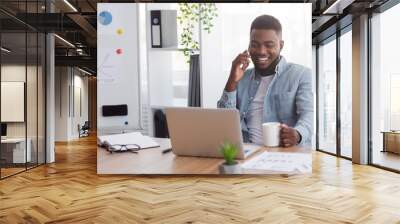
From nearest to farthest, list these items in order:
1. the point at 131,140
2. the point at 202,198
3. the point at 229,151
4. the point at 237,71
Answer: the point at 202,198 → the point at 229,151 → the point at 131,140 → the point at 237,71

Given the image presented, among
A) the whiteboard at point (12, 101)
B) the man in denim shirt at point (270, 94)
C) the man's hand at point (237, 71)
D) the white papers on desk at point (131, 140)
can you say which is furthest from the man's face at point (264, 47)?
the whiteboard at point (12, 101)

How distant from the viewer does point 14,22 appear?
636 cm

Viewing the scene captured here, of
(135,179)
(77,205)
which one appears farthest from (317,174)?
(77,205)

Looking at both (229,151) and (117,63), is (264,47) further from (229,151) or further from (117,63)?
(117,63)

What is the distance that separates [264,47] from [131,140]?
2.32m

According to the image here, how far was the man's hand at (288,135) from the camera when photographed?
5.67 meters

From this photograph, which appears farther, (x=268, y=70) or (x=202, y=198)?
(x=268, y=70)

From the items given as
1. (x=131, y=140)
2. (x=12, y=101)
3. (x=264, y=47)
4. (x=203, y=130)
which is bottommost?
(x=131, y=140)

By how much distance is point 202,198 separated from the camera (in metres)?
4.55

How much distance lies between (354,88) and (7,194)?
619 cm

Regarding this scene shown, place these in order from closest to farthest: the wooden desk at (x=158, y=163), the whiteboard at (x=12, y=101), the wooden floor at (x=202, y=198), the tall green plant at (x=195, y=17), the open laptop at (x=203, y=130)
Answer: the wooden floor at (x=202, y=198) → the wooden desk at (x=158, y=163) → the open laptop at (x=203, y=130) → the tall green plant at (x=195, y=17) → the whiteboard at (x=12, y=101)

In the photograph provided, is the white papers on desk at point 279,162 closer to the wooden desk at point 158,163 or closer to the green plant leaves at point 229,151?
the wooden desk at point 158,163

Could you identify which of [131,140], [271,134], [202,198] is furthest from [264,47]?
[202,198]

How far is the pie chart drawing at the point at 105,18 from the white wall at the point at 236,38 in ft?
4.57
